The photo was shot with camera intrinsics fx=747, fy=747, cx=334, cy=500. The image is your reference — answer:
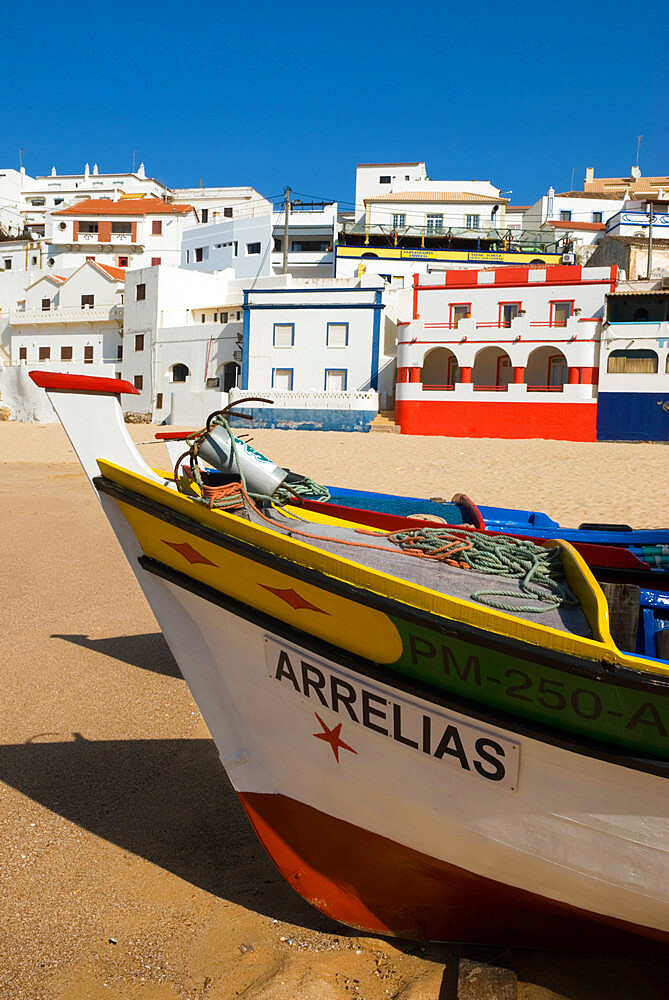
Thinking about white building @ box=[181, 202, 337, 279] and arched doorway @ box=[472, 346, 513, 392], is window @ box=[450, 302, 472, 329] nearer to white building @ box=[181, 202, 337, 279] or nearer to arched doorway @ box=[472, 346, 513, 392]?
arched doorway @ box=[472, 346, 513, 392]

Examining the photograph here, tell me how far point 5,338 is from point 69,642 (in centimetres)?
3848

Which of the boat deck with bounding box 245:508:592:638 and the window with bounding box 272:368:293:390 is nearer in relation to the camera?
the boat deck with bounding box 245:508:592:638

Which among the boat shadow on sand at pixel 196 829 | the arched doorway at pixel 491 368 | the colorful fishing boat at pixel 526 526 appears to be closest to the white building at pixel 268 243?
the arched doorway at pixel 491 368

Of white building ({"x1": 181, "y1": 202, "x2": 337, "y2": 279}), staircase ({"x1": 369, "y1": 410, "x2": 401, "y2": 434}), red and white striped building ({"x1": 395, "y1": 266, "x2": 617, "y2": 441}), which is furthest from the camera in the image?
white building ({"x1": 181, "y1": 202, "x2": 337, "y2": 279})

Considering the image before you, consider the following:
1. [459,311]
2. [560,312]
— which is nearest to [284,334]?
[459,311]

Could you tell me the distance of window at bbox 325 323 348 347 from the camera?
28.7 m

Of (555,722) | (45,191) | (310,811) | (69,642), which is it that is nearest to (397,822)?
(310,811)

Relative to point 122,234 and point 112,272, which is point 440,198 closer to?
point 112,272

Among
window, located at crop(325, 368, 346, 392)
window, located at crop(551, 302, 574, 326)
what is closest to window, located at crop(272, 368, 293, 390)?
window, located at crop(325, 368, 346, 392)

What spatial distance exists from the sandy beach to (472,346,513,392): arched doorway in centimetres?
2317

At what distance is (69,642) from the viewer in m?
5.90

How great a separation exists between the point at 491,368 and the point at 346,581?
2706 centimetres

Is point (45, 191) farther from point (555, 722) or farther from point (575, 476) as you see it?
point (555, 722)

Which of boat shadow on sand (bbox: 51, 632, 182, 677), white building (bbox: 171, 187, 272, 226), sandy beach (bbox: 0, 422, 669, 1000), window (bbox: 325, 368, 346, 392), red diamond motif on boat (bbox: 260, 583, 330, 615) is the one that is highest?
white building (bbox: 171, 187, 272, 226)
